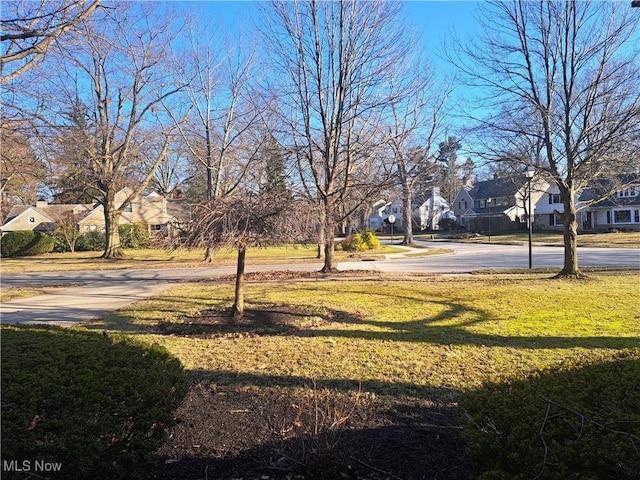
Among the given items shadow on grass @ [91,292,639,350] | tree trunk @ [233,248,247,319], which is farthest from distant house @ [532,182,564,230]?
tree trunk @ [233,248,247,319]

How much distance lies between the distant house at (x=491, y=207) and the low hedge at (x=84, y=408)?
4857 cm

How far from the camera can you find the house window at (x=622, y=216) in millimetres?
47031

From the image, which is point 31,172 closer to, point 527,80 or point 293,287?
point 293,287

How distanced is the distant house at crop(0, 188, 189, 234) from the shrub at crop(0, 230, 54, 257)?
778cm

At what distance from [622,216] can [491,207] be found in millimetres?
16583

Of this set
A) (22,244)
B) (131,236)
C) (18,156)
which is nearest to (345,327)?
(18,156)

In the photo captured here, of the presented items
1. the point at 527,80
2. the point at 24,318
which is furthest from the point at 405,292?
the point at 24,318

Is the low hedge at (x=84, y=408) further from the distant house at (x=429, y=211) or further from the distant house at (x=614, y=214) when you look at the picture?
the distant house at (x=429, y=211)

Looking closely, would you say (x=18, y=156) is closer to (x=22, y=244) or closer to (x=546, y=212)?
(x=22, y=244)

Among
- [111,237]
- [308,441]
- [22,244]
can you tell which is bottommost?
[308,441]

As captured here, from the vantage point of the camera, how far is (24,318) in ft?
29.1

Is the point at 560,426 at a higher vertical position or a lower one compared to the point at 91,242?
lower

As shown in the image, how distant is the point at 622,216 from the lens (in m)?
47.6

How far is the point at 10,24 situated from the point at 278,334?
7174 millimetres
